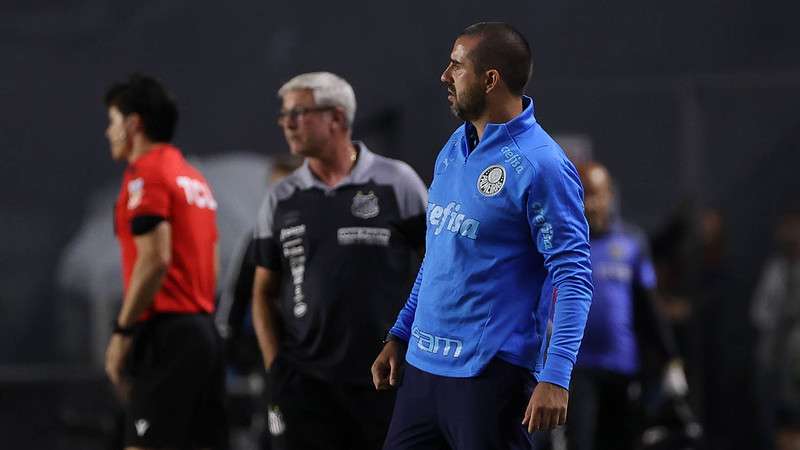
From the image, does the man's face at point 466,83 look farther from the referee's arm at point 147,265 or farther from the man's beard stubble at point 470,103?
the referee's arm at point 147,265

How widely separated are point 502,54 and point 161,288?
2.18 metres

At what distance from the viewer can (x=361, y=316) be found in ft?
16.6

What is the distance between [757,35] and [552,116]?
5.30ft

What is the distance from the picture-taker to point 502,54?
3807 mm

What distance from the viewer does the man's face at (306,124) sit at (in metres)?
5.24

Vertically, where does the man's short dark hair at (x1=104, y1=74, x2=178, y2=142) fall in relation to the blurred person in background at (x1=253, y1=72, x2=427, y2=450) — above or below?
above

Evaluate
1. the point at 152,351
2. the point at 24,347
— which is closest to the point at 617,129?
the point at 24,347

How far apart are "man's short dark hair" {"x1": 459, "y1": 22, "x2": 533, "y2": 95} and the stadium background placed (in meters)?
5.06

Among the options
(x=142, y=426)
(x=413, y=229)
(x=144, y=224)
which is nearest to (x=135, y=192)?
(x=144, y=224)

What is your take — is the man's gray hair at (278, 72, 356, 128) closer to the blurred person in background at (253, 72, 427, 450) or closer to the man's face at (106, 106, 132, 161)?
the blurred person in background at (253, 72, 427, 450)

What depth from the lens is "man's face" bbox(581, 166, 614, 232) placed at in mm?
6941

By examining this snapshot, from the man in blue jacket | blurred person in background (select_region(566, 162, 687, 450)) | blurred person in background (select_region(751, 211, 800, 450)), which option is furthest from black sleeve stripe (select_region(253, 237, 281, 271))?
blurred person in background (select_region(751, 211, 800, 450))

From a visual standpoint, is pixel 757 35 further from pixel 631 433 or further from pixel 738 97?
pixel 631 433

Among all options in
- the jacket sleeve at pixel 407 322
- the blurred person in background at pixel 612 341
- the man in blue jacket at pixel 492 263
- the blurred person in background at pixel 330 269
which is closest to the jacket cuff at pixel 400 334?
the jacket sleeve at pixel 407 322
